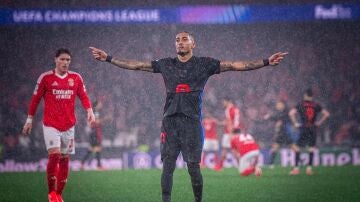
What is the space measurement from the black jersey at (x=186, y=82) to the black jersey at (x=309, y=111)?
31.6ft

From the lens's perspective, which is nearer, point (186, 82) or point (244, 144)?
point (186, 82)

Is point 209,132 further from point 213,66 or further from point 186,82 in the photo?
point 186,82

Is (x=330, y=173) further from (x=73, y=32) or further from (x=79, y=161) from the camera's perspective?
(x=73, y=32)

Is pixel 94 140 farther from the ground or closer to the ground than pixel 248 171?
farther from the ground

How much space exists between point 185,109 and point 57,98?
2.37 m

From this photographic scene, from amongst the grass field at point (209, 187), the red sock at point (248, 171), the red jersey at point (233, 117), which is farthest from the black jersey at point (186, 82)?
the red jersey at point (233, 117)

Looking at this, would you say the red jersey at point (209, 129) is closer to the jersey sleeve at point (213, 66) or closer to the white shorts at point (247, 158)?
the white shorts at point (247, 158)

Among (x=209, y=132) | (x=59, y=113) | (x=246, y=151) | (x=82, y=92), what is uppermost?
(x=82, y=92)

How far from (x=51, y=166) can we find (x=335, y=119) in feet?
59.0

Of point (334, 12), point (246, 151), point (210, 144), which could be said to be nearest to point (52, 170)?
point (246, 151)

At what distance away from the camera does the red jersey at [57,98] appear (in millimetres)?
10172

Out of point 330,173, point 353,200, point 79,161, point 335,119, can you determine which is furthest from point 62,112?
point 335,119

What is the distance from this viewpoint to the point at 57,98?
10.2 metres

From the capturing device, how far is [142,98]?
28031 mm
